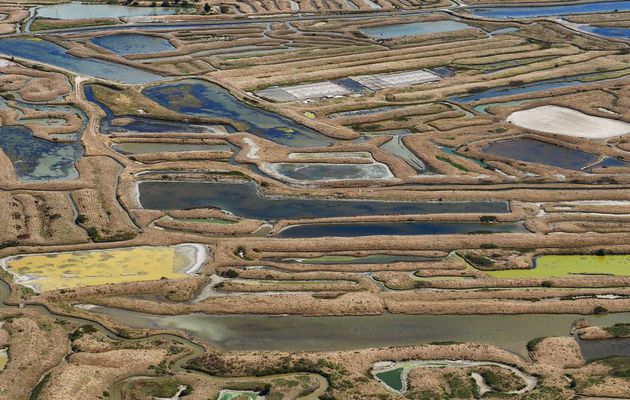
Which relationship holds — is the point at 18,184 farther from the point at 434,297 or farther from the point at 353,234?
the point at 434,297

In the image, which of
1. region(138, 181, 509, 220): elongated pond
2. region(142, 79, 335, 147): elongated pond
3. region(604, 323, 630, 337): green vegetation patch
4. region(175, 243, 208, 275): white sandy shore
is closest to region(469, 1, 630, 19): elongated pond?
region(142, 79, 335, 147): elongated pond

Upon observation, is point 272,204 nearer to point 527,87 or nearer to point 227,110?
point 227,110

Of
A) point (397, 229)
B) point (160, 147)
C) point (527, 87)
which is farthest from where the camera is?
point (527, 87)

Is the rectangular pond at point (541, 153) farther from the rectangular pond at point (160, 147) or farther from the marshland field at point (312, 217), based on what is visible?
the rectangular pond at point (160, 147)

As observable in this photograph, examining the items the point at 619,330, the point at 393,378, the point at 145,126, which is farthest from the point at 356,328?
the point at 145,126

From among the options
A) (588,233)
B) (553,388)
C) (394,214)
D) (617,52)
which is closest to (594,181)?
(588,233)

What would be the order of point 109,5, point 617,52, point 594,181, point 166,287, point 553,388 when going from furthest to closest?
point 109,5 < point 617,52 < point 594,181 < point 166,287 < point 553,388

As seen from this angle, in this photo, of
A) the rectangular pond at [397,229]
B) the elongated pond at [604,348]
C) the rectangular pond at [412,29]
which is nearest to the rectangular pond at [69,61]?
the rectangular pond at [412,29]
